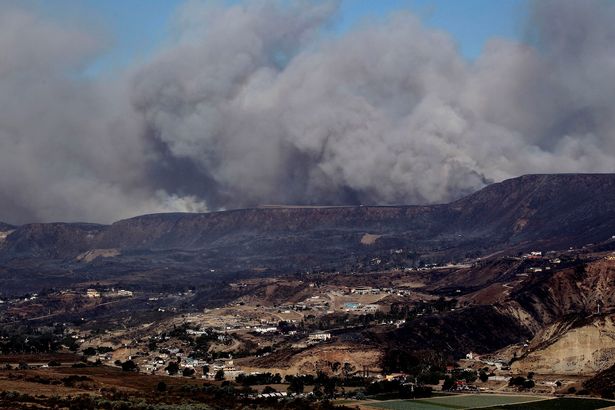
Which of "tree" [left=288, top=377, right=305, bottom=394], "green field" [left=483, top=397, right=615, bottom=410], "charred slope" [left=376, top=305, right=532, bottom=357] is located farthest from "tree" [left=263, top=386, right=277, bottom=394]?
"charred slope" [left=376, top=305, right=532, bottom=357]

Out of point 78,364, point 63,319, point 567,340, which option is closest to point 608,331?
point 567,340

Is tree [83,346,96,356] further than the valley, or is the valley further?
tree [83,346,96,356]

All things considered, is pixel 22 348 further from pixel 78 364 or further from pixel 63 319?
pixel 63 319

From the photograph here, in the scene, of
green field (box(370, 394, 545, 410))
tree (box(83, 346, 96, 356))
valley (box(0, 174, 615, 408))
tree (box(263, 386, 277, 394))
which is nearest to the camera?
green field (box(370, 394, 545, 410))

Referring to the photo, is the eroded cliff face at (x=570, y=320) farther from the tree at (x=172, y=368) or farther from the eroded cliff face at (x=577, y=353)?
the tree at (x=172, y=368)

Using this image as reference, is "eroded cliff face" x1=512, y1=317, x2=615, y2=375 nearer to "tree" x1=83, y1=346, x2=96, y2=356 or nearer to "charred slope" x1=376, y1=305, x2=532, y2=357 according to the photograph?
"charred slope" x1=376, y1=305, x2=532, y2=357

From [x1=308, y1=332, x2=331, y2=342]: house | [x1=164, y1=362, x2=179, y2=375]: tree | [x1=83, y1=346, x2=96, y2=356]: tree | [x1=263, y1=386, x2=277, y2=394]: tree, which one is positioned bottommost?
[x1=263, y1=386, x2=277, y2=394]: tree

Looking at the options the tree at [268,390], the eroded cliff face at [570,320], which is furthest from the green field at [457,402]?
the eroded cliff face at [570,320]
